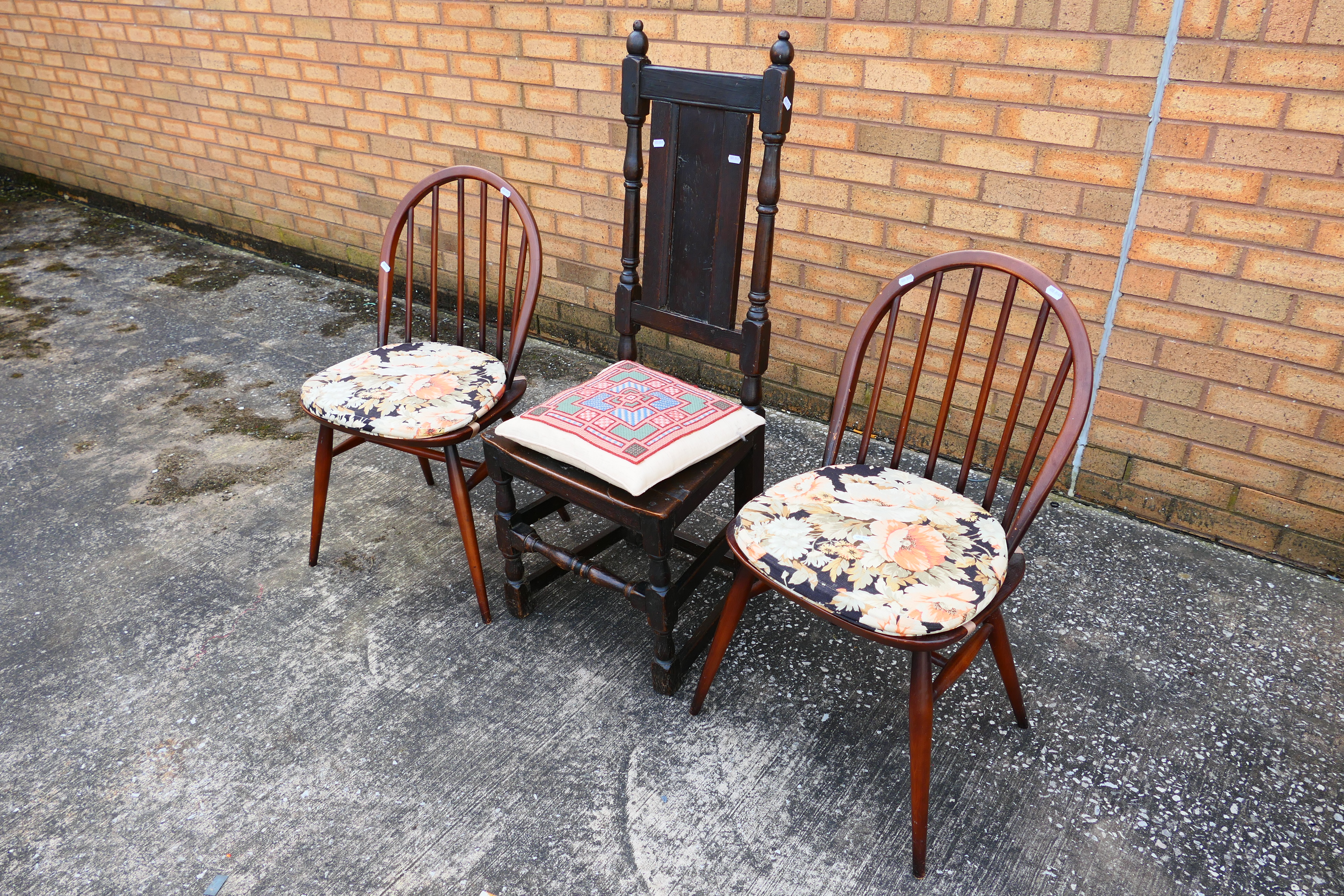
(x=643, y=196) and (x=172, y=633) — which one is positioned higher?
(x=643, y=196)

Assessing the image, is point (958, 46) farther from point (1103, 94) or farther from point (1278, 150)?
point (1278, 150)

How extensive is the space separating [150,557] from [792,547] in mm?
1765

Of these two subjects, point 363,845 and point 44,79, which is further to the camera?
point 44,79

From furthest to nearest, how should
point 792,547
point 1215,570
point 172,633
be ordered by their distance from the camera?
point 1215,570, point 172,633, point 792,547

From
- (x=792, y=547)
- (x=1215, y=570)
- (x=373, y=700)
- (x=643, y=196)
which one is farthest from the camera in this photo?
(x=643, y=196)

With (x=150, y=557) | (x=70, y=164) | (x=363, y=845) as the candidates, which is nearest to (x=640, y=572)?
(x=363, y=845)

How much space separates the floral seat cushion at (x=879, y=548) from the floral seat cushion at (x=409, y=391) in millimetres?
722

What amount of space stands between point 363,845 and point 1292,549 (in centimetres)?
225

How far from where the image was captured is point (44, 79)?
511 cm

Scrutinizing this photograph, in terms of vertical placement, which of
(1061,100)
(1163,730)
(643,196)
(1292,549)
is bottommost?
(1163,730)

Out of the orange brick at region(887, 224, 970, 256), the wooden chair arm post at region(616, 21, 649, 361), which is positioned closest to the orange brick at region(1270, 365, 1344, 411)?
the orange brick at region(887, 224, 970, 256)

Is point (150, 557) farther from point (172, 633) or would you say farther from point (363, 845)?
point (363, 845)

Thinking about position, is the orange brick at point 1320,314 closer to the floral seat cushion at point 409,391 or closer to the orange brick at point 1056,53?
A: the orange brick at point 1056,53

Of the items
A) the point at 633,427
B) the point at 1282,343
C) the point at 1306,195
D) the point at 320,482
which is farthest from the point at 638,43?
the point at 1282,343
